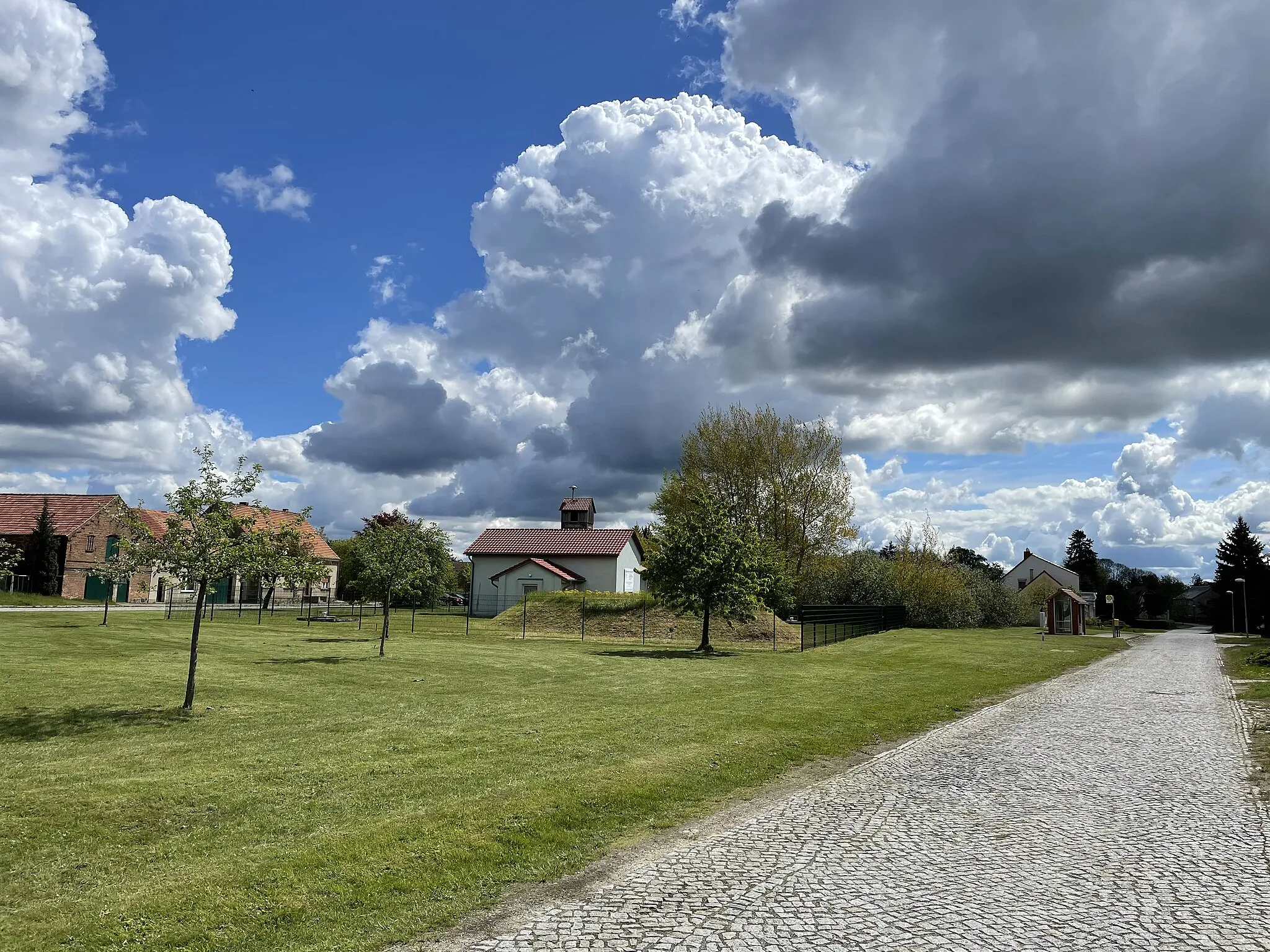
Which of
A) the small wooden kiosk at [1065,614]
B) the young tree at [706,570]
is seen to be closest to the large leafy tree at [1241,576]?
the small wooden kiosk at [1065,614]

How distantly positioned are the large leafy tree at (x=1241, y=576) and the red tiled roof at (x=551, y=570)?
204ft

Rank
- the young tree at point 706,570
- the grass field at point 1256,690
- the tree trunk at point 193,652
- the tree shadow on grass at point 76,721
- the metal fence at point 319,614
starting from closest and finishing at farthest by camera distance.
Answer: the grass field at point 1256,690 → the tree shadow on grass at point 76,721 → the tree trunk at point 193,652 → the young tree at point 706,570 → the metal fence at point 319,614

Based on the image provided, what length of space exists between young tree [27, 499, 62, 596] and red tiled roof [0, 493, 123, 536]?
2624mm

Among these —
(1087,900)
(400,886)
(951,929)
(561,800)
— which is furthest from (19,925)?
(1087,900)

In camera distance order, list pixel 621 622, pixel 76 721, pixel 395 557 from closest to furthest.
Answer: pixel 76 721, pixel 395 557, pixel 621 622

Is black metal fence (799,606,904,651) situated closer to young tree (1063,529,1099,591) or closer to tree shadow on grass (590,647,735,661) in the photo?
tree shadow on grass (590,647,735,661)

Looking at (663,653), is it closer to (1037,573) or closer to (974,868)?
(974,868)

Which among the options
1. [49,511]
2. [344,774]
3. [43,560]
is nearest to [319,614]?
[43,560]

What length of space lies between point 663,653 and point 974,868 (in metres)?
26.0

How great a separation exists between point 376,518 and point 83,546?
24600mm

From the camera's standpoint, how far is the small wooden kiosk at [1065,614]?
65.6 m

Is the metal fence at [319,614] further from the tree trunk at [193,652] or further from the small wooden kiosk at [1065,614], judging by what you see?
the small wooden kiosk at [1065,614]

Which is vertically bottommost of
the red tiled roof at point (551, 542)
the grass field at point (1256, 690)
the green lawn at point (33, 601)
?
the grass field at point (1256, 690)

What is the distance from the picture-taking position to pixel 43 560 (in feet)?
179
